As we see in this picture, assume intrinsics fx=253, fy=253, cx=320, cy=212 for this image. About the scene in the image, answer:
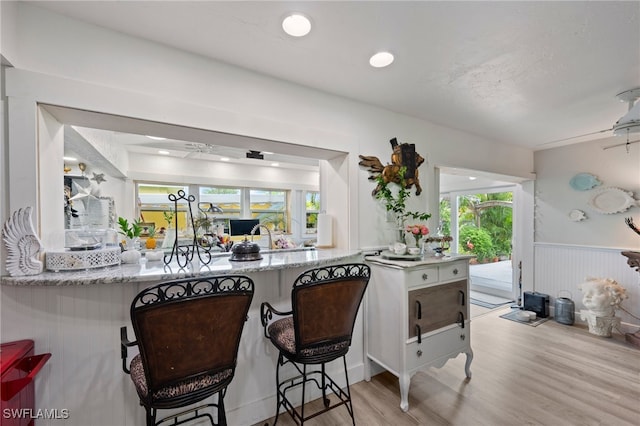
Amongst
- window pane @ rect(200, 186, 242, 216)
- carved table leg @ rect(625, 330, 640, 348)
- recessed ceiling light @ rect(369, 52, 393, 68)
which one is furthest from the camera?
window pane @ rect(200, 186, 242, 216)

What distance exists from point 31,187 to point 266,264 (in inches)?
48.8

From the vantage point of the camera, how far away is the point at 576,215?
3641 mm

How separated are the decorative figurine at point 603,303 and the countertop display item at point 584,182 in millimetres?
1275

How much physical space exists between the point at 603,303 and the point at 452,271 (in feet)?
7.93

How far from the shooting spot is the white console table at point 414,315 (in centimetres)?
200

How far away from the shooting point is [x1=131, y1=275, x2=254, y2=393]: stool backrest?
39.9 inches

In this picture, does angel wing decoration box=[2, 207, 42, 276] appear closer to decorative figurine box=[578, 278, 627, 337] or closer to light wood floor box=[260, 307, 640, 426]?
light wood floor box=[260, 307, 640, 426]

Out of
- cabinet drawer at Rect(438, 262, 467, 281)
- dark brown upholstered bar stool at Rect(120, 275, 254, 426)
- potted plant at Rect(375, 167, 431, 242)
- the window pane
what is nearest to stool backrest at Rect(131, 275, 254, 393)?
dark brown upholstered bar stool at Rect(120, 275, 254, 426)

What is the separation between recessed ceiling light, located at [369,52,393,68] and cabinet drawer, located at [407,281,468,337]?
5.63 feet

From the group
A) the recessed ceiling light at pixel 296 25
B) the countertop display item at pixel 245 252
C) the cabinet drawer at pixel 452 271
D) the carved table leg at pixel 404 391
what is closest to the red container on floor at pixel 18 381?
the countertop display item at pixel 245 252

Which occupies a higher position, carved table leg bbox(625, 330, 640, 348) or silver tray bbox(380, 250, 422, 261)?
silver tray bbox(380, 250, 422, 261)

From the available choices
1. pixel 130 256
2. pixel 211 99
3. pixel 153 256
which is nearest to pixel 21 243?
pixel 130 256

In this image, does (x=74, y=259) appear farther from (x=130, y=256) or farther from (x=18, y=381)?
(x=18, y=381)

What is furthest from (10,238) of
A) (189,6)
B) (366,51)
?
(366,51)
